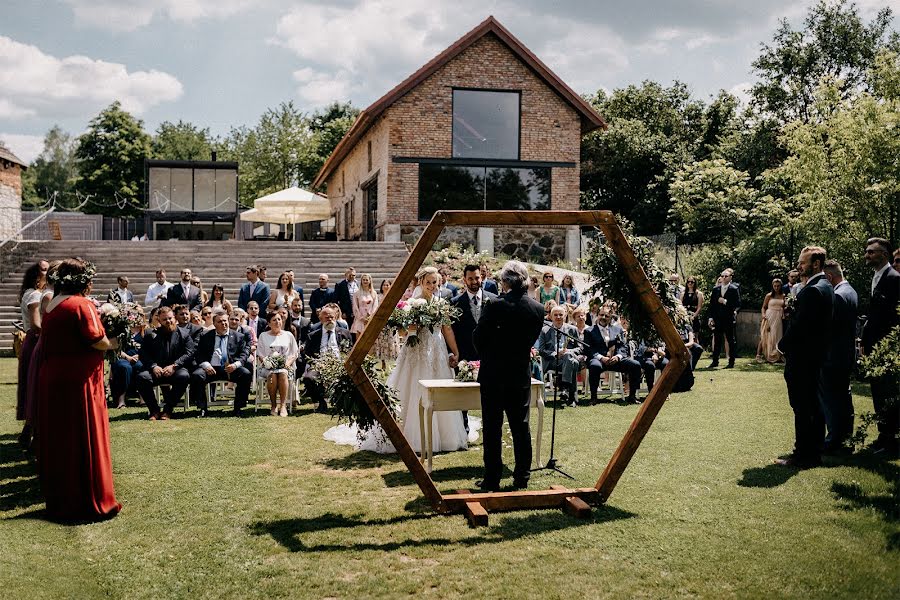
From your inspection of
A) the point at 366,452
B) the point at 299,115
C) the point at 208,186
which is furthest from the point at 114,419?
the point at 299,115

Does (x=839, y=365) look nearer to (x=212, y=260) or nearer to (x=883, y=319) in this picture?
(x=883, y=319)

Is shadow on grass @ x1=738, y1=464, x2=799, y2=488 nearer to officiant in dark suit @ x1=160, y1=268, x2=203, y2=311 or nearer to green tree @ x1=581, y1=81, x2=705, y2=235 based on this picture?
officiant in dark suit @ x1=160, y1=268, x2=203, y2=311

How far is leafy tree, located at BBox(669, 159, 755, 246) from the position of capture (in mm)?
23375

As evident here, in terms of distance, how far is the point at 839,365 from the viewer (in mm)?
8531

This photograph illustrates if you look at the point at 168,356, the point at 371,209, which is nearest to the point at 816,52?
the point at 371,209

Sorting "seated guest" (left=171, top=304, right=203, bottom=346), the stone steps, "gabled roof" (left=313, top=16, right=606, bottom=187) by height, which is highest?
"gabled roof" (left=313, top=16, right=606, bottom=187)

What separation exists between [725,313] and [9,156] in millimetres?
33391

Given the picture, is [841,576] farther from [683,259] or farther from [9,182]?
[9,182]

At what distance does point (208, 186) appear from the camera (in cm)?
3722

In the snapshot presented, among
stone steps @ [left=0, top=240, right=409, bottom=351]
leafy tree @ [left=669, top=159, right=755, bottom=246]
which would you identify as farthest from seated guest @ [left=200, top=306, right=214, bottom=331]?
leafy tree @ [left=669, top=159, right=755, bottom=246]

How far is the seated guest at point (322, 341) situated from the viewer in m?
12.1

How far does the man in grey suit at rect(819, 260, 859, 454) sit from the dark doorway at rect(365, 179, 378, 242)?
23106 millimetres

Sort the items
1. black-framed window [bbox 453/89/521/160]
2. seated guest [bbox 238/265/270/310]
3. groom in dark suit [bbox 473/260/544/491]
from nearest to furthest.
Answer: groom in dark suit [bbox 473/260/544/491] → seated guest [bbox 238/265/270/310] → black-framed window [bbox 453/89/521/160]

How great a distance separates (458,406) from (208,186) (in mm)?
32479
